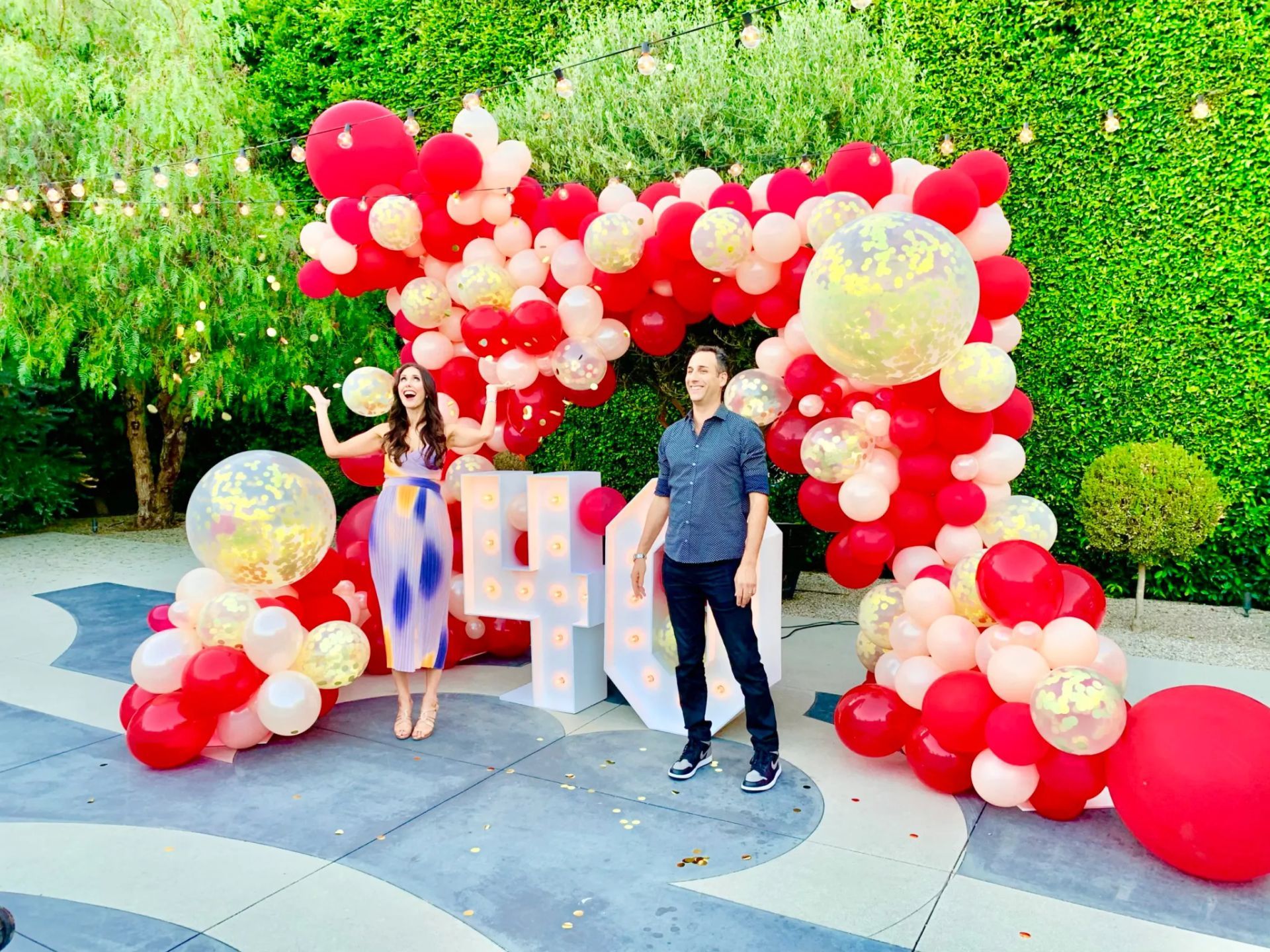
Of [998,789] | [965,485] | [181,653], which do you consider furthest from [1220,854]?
[181,653]

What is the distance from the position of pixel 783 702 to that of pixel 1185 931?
88.5 inches

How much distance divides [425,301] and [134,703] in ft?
8.42

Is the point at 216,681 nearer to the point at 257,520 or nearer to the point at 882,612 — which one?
the point at 257,520

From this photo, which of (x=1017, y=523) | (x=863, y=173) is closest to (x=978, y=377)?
(x=1017, y=523)

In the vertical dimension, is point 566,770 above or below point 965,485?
below

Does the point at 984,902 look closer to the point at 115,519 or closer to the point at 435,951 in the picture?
the point at 435,951

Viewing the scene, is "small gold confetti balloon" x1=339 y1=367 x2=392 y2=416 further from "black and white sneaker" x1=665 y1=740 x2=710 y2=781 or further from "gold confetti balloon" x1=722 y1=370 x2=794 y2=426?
"black and white sneaker" x1=665 y1=740 x2=710 y2=781

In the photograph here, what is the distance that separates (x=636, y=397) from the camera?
8.88 meters

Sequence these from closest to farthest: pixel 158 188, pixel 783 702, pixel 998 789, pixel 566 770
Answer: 1. pixel 998 789
2. pixel 566 770
3. pixel 783 702
4. pixel 158 188

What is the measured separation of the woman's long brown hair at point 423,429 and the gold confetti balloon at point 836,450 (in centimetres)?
175

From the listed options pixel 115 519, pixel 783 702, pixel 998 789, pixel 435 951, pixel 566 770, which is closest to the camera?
pixel 435 951

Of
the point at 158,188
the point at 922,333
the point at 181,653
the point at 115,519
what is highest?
the point at 158,188

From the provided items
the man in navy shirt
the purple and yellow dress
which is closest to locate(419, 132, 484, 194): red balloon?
the purple and yellow dress

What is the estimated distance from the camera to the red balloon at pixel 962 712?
3330 mm
